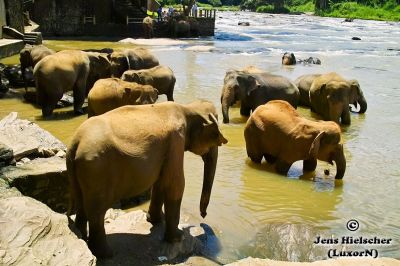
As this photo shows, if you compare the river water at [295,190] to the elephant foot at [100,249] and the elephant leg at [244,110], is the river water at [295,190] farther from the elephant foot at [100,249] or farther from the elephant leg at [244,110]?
the elephant foot at [100,249]

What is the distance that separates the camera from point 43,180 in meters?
5.81

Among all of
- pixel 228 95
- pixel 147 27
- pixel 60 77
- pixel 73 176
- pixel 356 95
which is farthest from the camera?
pixel 147 27

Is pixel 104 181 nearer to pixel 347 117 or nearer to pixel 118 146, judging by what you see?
pixel 118 146

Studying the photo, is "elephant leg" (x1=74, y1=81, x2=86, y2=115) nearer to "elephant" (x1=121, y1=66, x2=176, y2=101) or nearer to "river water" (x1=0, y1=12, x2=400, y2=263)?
"river water" (x1=0, y1=12, x2=400, y2=263)

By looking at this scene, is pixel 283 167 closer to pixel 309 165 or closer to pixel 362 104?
pixel 309 165

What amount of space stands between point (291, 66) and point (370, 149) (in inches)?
554

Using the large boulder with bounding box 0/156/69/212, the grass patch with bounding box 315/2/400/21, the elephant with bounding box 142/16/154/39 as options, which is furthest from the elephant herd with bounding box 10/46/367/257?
the grass patch with bounding box 315/2/400/21

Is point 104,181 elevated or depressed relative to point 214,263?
elevated

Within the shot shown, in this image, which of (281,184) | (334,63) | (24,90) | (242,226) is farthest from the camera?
(334,63)

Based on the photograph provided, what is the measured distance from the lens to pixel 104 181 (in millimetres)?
4625

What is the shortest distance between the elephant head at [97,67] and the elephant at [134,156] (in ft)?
26.0

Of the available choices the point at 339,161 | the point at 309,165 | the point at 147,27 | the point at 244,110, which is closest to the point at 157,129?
the point at 339,161

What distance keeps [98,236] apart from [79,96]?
7.97 metres

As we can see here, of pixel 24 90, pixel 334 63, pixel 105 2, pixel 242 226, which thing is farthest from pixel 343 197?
pixel 105 2
